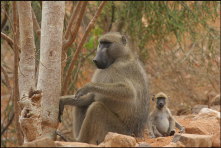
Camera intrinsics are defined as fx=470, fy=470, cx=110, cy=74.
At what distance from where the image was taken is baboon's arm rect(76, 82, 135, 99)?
4749 mm

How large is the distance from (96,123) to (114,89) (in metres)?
0.40

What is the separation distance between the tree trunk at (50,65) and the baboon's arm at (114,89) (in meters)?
0.46

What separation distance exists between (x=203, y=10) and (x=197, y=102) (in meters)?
3.58

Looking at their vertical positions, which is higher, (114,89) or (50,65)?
(50,65)

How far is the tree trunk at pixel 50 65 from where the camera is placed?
4312 mm

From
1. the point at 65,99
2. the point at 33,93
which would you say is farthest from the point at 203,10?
the point at 33,93

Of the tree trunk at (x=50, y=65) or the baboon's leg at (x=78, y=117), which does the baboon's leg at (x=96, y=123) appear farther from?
the tree trunk at (x=50, y=65)

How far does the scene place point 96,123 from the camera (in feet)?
16.0

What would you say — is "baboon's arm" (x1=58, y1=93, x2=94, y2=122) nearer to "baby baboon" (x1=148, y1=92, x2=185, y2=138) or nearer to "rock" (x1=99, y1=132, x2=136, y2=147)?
"baby baboon" (x1=148, y1=92, x2=185, y2=138)

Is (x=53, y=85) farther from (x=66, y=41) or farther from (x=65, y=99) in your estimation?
(x=66, y=41)

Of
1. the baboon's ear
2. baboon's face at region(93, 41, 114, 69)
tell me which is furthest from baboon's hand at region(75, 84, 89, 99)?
the baboon's ear

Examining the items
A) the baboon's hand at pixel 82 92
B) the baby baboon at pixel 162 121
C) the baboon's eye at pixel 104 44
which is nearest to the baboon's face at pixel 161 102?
the baby baboon at pixel 162 121

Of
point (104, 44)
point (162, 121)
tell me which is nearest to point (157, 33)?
point (162, 121)

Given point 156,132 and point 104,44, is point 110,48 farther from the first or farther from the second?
point 156,132
